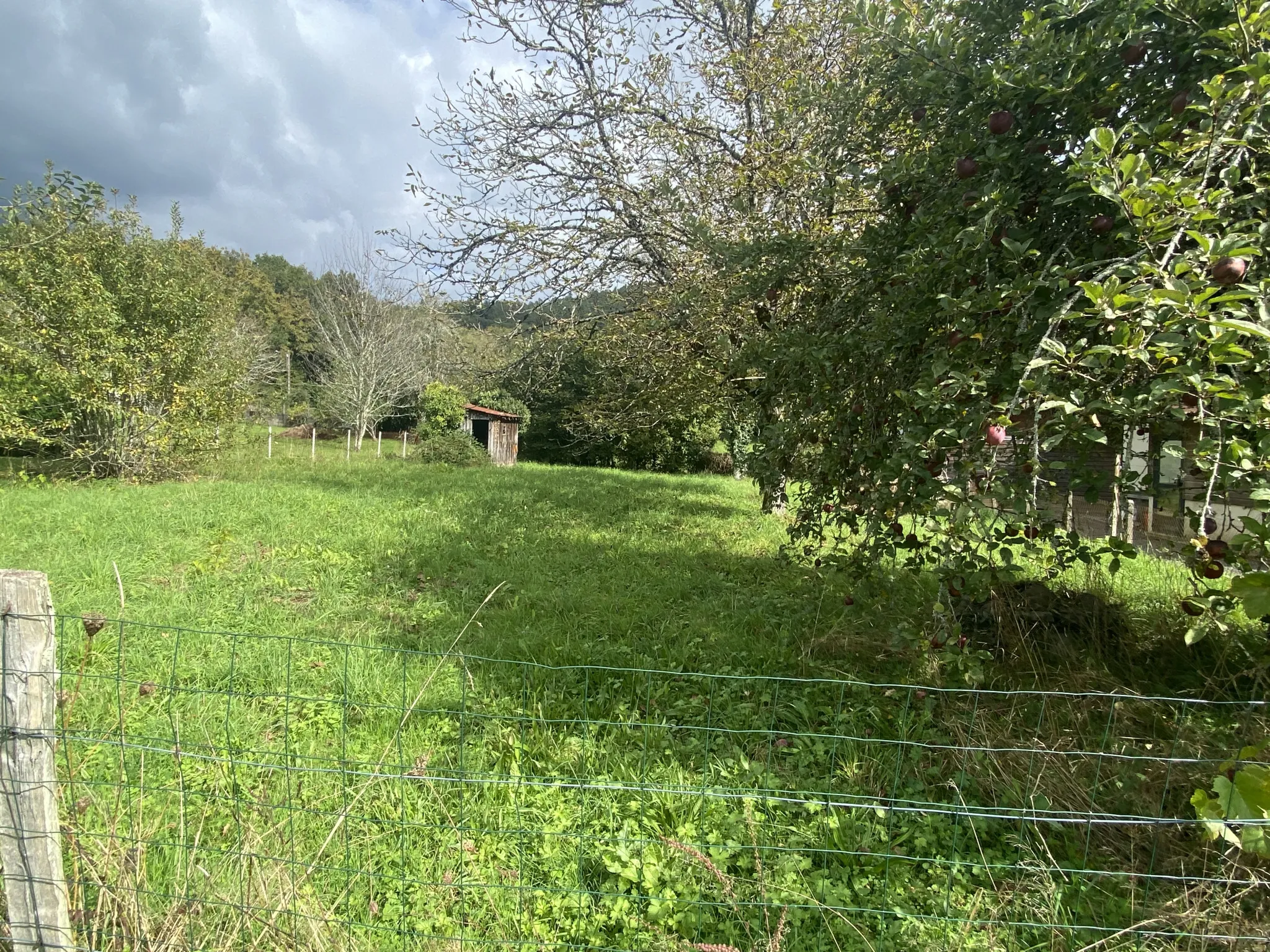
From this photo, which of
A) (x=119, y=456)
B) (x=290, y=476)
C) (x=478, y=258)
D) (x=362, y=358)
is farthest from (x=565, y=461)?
(x=478, y=258)

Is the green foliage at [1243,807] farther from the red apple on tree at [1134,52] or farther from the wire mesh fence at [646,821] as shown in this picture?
the red apple on tree at [1134,52]

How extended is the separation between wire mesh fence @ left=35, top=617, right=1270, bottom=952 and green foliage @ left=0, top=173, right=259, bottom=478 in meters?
8.77

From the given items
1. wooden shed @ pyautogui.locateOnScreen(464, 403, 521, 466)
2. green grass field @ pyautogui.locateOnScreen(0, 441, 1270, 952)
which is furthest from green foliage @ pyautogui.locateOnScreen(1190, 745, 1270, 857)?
wooden shed @ pyautogui.locateOnScreen(464, 403, 521, 466)

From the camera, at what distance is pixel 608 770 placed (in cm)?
267

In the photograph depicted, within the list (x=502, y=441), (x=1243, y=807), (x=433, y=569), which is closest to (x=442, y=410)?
(x=502, y=441)

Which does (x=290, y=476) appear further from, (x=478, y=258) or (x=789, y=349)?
(x=789, y=349)

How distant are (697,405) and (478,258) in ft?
13.4

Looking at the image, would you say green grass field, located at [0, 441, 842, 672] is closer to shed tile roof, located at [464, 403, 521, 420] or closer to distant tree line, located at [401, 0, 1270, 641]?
distant tree line, located at [401, 0, 1270, 641]

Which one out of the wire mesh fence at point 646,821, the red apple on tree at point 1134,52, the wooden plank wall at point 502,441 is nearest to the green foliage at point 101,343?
the wire mesh fence at point 646,821

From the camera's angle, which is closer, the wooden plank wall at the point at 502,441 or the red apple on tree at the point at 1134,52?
the red apple on tree at the point at 1134,52

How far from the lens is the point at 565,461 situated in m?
25.4

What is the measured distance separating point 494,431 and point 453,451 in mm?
3603

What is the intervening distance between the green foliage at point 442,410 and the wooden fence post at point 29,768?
63.4 feet

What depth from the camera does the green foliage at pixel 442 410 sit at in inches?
809
